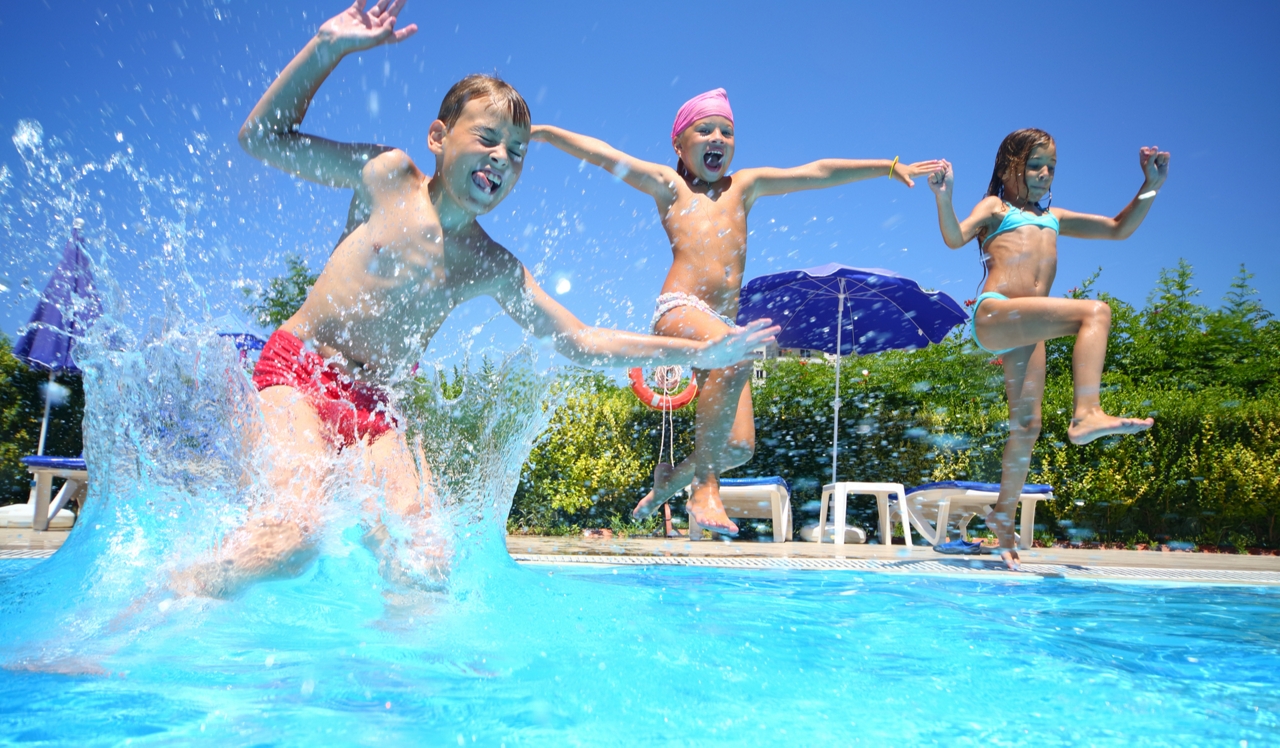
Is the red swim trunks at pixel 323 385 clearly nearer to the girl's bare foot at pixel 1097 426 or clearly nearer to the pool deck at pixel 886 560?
the pool deck at pixel 886 560

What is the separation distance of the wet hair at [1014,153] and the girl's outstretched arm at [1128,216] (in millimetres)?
311

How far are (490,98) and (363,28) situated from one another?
43cm

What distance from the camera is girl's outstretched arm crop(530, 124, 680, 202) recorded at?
4.02 meters

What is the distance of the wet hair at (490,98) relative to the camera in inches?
107

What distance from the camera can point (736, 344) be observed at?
257 cm

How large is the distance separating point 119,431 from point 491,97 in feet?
5.59

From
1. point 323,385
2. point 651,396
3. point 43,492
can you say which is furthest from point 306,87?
point 43,492

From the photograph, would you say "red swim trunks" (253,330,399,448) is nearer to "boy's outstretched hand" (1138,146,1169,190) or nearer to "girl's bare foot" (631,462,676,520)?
"girl's bare foot" (631,462,676,520)

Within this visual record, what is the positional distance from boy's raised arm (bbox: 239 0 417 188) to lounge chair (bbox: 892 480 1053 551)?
20.3ft

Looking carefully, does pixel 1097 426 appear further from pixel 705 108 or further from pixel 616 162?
pixel 616 162

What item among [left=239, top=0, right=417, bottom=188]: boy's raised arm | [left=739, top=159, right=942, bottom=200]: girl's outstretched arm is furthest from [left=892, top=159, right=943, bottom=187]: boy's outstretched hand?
[left=239, top=0, right=417, bottom=188]: boy's raised arm

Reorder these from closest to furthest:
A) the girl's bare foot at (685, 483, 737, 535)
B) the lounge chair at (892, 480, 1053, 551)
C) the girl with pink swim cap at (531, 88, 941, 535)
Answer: the girl's bare foot at (685, 483, 737, 535) < the girl with pink swim cap at (531, 88, 941, 535) < the lounge chair at (892, 480, 1053, 551)

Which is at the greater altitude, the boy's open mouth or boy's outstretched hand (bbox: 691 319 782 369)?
the boy's open mouth

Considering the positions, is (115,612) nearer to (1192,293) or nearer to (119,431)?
(119,431)
